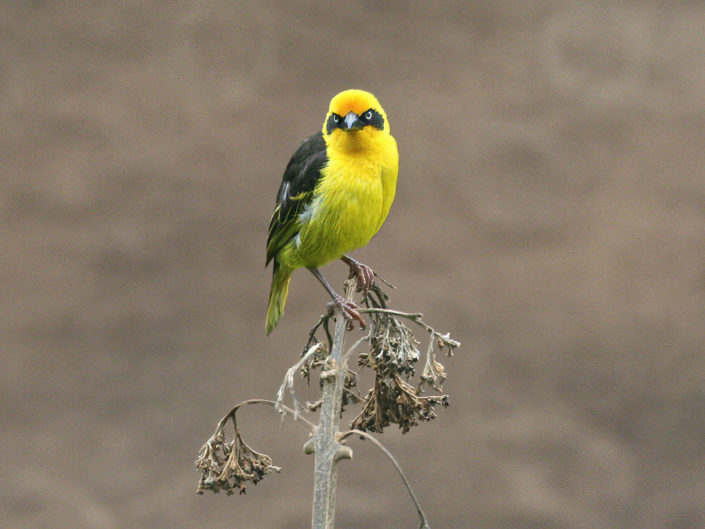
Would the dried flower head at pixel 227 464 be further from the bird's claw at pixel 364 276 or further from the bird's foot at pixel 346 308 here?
the bird's claw at pixel 364 276

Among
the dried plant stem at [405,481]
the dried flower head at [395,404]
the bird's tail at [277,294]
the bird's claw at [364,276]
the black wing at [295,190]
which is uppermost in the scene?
the black wing at [295,190]

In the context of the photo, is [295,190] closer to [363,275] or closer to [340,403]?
[363,275]

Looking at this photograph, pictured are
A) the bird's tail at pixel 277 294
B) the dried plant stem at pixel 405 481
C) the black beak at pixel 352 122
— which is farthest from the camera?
the bird's tail at pixel 277 294

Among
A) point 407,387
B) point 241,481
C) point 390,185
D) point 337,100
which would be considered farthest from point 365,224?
point 241,481

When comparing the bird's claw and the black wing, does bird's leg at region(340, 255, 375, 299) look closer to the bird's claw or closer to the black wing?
the bird's claw

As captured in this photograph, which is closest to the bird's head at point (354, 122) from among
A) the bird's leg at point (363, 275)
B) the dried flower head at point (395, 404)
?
the bird's leg at point (363, 275)

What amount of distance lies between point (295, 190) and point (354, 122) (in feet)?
0.63

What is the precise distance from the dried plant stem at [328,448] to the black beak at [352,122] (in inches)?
17.3

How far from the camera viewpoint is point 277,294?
1.47 metres

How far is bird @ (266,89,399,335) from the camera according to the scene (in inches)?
50.0

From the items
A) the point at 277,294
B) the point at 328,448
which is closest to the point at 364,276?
the point at 277,294

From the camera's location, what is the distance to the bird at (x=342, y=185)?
1270 mm

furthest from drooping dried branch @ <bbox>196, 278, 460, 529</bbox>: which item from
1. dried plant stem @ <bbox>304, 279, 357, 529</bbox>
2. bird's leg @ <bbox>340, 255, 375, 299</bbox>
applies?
bird's leg @ <bbox>340, 255, 375, 299</bbox>

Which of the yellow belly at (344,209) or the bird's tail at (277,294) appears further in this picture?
the bird's tail at (277,294)
